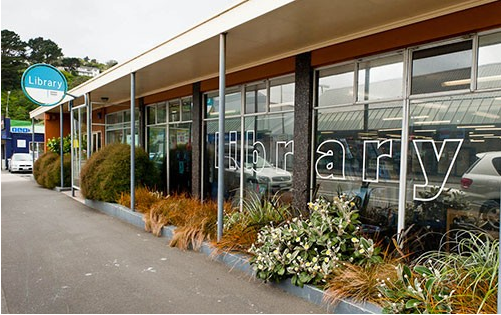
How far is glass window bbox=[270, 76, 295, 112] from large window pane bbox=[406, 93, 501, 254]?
2.31 metres

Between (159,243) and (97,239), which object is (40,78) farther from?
(159,243)

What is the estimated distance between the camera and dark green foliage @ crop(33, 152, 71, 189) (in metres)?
12.9

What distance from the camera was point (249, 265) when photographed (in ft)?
14.3

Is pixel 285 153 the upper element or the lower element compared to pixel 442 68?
→ lower

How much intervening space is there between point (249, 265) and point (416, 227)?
2238mm

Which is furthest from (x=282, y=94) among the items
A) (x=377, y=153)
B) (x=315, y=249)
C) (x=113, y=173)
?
(x=113, y=173)

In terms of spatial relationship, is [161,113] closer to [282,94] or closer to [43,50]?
[282,94]

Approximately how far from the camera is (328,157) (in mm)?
5504

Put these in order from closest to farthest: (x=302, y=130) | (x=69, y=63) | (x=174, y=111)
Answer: (x=302, y=130) → (x=174, y=111) → (x=69, y=63)

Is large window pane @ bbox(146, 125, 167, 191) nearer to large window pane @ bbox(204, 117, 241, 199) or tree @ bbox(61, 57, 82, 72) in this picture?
large window pane @ bbox(204, 117, 241, 199)

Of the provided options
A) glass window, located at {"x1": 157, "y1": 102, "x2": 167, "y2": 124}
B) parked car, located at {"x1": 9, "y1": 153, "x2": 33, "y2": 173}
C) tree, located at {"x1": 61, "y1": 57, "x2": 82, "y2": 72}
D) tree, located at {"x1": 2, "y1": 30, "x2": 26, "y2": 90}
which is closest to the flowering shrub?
glass window, located at {"x1": 157, "y1": 102, "x2": 167, "y2": 124}

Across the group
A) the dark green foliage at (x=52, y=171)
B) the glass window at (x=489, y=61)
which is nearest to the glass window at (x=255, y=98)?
the glass window at (x=489, y=61)

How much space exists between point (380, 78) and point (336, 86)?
0.74 m

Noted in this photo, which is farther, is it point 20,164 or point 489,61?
point 20,164
